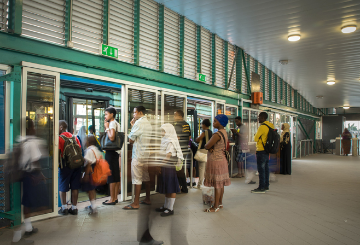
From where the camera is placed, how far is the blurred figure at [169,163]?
374 cm

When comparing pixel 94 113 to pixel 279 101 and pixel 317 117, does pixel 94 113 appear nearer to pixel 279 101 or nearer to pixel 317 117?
pixel 279 101

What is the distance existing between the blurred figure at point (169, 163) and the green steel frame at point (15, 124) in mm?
1978

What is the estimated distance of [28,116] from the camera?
3.64 meters

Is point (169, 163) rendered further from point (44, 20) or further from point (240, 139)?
point (240, 139)

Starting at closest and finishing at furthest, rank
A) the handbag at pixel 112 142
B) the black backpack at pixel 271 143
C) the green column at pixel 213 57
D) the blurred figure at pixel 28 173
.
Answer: the blurred figure at pixel 28 173 < the handbag at pixel 112 142 < the black backpack at pixel 271 143 < the green column at pixel 213 57

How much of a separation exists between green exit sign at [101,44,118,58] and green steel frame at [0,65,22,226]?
147cm

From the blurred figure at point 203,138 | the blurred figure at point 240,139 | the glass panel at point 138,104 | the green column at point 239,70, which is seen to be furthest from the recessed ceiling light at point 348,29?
the glass panel at point 138,104

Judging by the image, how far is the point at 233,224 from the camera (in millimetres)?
3756

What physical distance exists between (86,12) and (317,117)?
2222cm

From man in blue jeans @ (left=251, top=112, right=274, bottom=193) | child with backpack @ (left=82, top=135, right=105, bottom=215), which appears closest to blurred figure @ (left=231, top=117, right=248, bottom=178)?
man in blue jeans @ (left=251, top=112, right=274, bottom=193)

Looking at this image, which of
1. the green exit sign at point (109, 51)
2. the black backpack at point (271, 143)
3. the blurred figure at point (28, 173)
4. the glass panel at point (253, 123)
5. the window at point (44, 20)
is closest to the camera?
the blurred figure at point (28, 173)

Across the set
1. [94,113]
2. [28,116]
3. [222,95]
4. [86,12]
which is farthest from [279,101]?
[28,116]

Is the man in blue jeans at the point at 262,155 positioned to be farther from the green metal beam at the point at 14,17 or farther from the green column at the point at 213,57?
the green metal beam at the point at 14,17

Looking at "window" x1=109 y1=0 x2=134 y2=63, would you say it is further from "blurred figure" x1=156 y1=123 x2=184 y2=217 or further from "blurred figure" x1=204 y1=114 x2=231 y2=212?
"blurred figure" x1=204 y1=114 x2=231 y2=212
